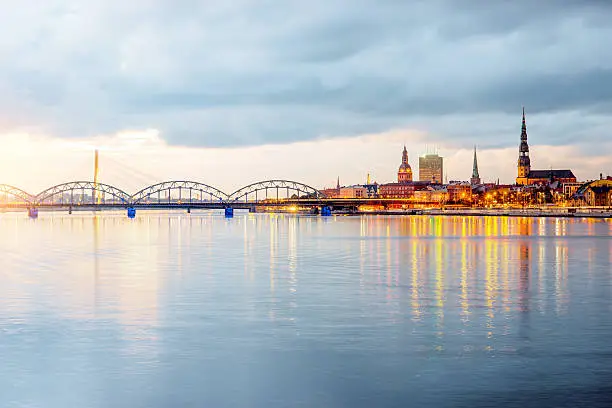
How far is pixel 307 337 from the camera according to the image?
20.1 m

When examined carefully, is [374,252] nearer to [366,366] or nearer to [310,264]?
[310,264]

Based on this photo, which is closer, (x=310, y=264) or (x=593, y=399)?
(x=593, y=399)

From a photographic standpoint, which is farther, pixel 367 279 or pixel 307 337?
pixel 367 279

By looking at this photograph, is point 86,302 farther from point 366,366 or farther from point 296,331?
point 366,366

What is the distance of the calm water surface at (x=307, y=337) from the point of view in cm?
1455

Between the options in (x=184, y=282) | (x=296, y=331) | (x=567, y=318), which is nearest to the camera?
(x=296, y=331)

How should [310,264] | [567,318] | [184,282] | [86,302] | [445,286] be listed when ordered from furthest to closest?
[310,264] < [184,282] < [445,286] < [86,302] < [567,318]

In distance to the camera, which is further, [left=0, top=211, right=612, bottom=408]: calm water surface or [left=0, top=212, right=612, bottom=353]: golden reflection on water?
[left=0, top=212, right=612, bottom=353]: golden reflection on water

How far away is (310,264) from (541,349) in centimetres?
2674

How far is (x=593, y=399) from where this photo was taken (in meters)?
13.8

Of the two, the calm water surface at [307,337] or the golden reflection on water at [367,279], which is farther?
the golden reflection on water at [367,279]

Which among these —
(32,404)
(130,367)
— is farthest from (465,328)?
(32,404)

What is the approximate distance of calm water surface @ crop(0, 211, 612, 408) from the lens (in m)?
14.5

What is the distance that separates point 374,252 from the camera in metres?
55.2
